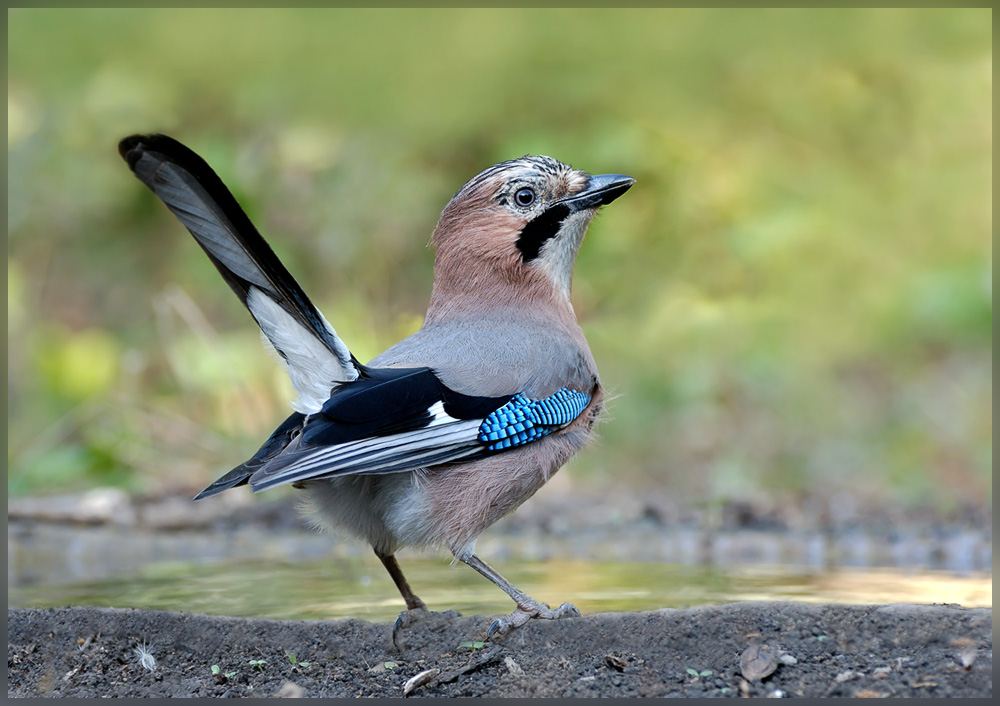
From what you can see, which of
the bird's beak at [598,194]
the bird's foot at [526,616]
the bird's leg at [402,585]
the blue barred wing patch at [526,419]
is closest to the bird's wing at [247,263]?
the blue barred wing patch at [526,419]

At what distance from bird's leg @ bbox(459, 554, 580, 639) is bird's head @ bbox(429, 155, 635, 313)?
3.88ft

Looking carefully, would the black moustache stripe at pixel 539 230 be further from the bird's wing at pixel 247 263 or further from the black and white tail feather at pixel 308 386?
the bird's wing at pixel 247 263

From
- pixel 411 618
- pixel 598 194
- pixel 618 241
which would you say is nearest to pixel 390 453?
pixel 411 618

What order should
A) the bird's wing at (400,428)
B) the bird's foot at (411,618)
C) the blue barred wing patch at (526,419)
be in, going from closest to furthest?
the bird's wing at (400,428) < the bird's foot at (411,618) < the blue barred wing patch at (526,419)

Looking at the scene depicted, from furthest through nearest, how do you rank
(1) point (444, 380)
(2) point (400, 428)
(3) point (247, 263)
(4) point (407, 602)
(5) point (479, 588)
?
(5) point (479, 588), (4) point (407, 602), (1) point (444, 380), (2) point (400, 428), (3) point (247, 263)

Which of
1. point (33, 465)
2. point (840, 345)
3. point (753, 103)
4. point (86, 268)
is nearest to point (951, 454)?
point (840, 345)

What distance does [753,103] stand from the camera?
30.8ft

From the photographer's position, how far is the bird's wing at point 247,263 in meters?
3.12

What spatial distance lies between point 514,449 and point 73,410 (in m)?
4.90

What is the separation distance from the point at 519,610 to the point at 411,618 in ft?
1.20

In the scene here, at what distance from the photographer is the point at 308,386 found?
356 centimetres

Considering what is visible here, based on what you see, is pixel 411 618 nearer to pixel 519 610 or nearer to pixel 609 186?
pixel 519 610

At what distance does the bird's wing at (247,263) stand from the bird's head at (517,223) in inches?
40.2

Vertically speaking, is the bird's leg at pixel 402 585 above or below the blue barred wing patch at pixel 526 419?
below
